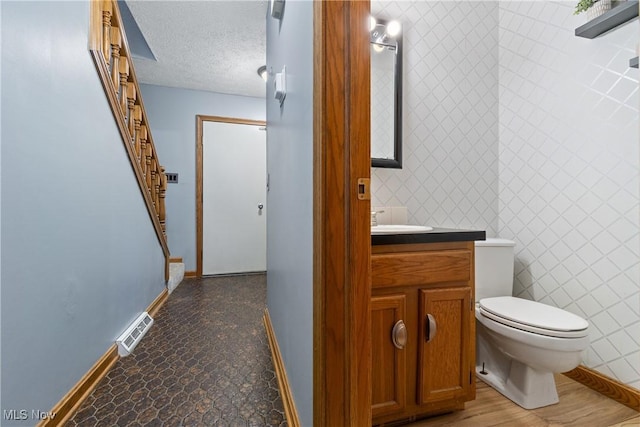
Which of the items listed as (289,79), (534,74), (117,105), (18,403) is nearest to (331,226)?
(289,79)

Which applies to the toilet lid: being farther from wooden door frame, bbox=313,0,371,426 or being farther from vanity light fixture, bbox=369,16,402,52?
vanity light fixture, bbox=369,16,402,52

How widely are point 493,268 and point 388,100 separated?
3.81 ft

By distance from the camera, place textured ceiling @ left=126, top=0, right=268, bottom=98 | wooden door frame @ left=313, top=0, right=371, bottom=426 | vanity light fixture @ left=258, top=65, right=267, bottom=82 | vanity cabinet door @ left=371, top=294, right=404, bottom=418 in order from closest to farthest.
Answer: wooden door frame @ left=313, top=0, right=371, bottom=426 → vanity cabinet door @ left=371, top=294, right=404, bottom=418 → textured ceiling @ left=126, top=0, right=268, bottom=98 → vanity light fixture @ left=258, top=65, right=267, bottom=82

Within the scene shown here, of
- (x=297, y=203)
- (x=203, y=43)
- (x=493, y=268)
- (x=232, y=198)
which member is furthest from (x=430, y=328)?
(x=232, y=198)

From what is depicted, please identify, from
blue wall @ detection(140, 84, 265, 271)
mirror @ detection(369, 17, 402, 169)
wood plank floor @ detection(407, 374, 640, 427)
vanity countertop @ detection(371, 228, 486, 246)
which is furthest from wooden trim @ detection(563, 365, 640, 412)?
blue wall @ detection(140, 84, 265, 271)

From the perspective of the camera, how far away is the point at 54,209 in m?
1.13

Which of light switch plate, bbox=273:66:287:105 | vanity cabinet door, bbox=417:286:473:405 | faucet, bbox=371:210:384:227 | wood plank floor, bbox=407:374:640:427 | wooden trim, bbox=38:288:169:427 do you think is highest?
light switch plate, bbox=273:66:287:105

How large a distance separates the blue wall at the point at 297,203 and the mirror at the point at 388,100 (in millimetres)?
598

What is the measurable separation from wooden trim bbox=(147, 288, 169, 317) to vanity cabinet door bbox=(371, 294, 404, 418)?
198 cm

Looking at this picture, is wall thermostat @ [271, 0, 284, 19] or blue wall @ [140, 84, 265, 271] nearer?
wall thermostat @ [271, 0, 284, 19]

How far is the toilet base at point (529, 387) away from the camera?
131 centimetres

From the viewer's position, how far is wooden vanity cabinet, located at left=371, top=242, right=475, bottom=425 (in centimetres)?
107

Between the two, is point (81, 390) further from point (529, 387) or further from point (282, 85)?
point (529, 387)

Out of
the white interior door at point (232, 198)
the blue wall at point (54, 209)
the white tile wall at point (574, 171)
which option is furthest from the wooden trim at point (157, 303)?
the white tile wall at point (574, 171)
